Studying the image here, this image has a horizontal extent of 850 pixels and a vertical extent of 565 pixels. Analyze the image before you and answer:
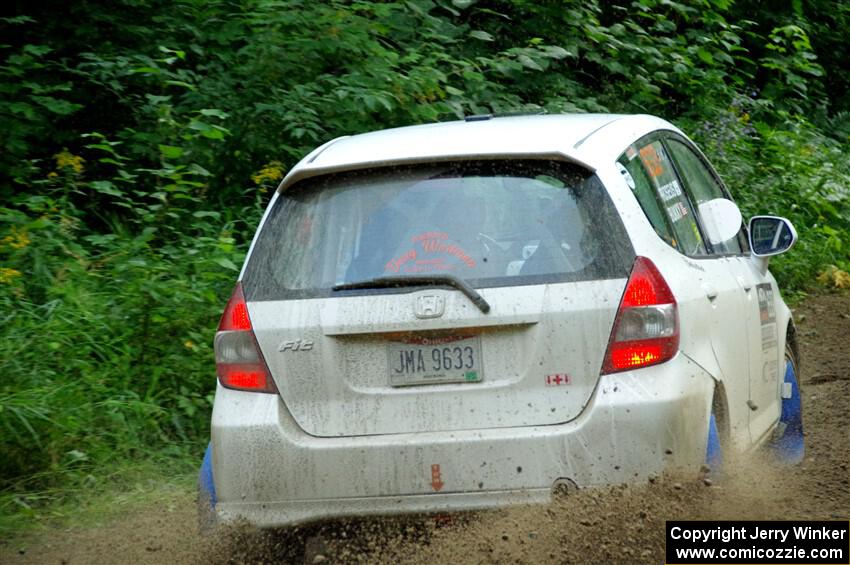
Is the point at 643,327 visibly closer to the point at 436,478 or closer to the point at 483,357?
the point at 483,357

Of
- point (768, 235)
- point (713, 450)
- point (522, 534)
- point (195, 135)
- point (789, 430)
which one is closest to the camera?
point (522, 534)

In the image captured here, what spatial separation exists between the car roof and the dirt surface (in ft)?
3.68

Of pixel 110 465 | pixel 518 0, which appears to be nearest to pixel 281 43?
pixel 518 0

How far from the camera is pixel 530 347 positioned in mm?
3875

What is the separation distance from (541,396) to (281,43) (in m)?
5.92

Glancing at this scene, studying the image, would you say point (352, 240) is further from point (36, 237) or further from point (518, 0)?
point (518, 0)

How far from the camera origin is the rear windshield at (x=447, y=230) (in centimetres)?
396

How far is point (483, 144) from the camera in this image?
416 cm

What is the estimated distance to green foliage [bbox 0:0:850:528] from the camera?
6.66 meters

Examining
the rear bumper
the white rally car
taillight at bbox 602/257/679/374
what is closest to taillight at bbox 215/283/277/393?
the white rally car

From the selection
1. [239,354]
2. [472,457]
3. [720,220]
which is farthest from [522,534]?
[720,220]

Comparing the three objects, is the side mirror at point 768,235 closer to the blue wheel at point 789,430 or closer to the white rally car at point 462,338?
the blue wheel at point 789,430

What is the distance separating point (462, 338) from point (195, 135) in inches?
208

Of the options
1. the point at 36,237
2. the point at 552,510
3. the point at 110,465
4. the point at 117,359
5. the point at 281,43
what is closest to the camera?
the point at 552,510
